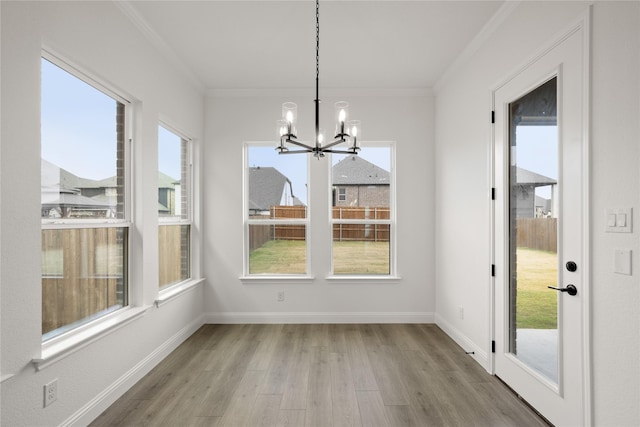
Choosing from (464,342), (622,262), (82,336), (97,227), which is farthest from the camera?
(464,342)

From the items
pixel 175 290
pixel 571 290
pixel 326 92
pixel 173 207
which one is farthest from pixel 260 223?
pixel 571 290

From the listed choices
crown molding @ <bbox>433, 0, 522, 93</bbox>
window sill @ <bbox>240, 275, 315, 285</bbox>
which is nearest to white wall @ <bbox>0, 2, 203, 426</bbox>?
window sill @ <bbox>240, 275, 315, 285</bbox>

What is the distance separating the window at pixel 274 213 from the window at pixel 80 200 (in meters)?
1.72

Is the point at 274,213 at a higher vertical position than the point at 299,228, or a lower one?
higher

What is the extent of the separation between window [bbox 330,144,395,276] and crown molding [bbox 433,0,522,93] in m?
1.05

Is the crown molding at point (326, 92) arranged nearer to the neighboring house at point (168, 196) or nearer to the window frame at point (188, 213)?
the window frame at point (188, 213)

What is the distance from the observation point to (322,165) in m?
4.20

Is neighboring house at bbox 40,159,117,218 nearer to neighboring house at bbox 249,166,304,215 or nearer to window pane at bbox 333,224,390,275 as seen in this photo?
neighboring house at bbox 249,166,304,215

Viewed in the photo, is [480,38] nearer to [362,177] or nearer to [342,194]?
[362,177]

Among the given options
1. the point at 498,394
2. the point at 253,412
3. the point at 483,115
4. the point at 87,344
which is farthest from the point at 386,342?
the point at 87,344

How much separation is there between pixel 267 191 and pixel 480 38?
111 inches

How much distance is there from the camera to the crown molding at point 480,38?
2.53 metres

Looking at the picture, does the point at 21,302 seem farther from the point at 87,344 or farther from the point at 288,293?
the point at 288,293

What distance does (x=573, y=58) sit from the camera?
1.93 meters
